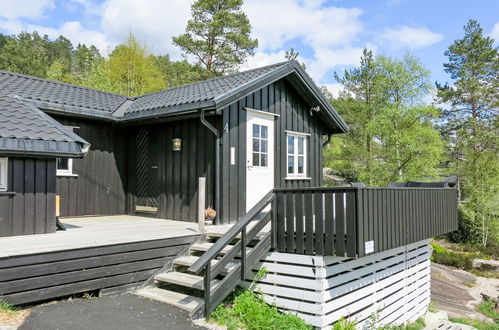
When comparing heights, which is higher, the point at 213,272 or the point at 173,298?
the point at 213,272

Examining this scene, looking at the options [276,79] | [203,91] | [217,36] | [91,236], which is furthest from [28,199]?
[217,36]

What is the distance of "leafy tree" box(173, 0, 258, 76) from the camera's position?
65.1ft

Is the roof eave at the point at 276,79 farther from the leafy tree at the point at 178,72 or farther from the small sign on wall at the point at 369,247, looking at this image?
the leafy tree at the point at 178,72

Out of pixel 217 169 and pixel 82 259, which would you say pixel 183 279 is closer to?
pixel 82 259

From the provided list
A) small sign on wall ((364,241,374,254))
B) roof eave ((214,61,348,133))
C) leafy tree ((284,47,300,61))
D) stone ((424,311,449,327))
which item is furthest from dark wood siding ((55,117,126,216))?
leafy tree ((284,47,300,61))

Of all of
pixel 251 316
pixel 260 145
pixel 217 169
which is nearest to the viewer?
pixel 251 316

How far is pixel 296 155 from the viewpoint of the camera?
843 cm

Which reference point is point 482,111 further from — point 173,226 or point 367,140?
point 173,226

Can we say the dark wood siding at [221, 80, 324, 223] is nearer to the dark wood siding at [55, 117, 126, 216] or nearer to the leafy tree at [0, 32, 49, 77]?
the dark wood siding at [55, 117, 126, 216]

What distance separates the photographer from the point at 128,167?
8.51 m

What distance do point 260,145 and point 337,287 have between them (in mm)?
3545

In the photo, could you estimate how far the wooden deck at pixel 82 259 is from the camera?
378cm

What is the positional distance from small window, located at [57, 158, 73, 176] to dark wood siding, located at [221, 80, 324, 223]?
3363 millimetres

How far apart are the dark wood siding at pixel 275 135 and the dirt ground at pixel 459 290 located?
448 cm
